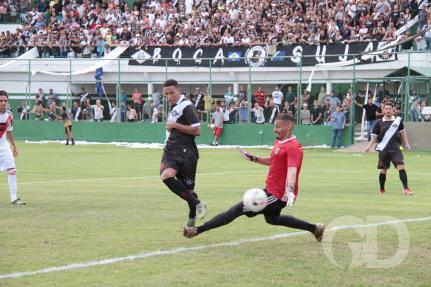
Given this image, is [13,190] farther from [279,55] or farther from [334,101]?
[279,55]

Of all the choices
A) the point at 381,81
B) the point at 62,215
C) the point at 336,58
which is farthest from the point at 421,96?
the point at 62,215

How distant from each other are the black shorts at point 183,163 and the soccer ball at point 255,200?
1.83m

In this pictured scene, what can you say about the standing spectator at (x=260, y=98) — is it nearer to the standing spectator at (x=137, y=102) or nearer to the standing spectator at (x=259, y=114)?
the standing spectator at (x=259, y=114)

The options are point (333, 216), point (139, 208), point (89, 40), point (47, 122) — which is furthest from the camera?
point (89, 40)

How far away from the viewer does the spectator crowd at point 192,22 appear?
135 ft

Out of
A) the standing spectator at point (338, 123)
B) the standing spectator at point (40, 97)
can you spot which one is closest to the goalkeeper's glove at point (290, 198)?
the standing spectator at point (338, 123)

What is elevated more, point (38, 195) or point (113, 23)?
point (113, 23)

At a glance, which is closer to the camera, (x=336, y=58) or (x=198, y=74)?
(x=336, y=58)

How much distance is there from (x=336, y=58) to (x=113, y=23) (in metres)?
16.1

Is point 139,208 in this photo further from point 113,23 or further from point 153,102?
point 113,23

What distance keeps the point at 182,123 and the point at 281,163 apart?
2285 mm

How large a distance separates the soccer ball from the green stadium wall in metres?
28.6

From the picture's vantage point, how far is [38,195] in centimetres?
1734

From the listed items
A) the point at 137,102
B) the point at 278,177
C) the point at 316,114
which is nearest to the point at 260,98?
the point at 316,114
